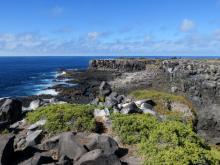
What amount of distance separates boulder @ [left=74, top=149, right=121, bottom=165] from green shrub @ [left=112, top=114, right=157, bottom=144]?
3.67 metres

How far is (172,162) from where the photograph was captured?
14.0 meters

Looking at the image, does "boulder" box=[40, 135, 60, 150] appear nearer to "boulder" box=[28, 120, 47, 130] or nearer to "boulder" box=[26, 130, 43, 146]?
"boulder" box=[26, 130, 43, 146]

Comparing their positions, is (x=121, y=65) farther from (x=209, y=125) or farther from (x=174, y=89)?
(x=209, y=125)

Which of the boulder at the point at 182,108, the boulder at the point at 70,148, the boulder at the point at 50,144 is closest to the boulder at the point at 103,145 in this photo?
the boulder at the point at 70,148

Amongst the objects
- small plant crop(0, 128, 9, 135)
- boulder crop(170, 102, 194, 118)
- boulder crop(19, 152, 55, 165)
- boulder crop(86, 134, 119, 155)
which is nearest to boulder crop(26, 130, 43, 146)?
small plant crop(0, 128, 9, 135)

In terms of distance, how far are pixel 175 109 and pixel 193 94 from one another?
1448 cm

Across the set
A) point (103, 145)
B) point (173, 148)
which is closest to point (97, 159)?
point (103, 145)

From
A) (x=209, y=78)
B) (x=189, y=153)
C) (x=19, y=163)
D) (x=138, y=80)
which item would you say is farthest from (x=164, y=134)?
(x=138, y=80)

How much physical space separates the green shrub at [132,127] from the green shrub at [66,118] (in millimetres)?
1250

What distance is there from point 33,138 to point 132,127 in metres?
4.39

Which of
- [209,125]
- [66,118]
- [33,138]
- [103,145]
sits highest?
[66,118]

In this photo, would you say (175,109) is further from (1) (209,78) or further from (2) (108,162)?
(2) (108,162)

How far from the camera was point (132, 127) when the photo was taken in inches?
703

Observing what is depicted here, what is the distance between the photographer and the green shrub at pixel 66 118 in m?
18.7
